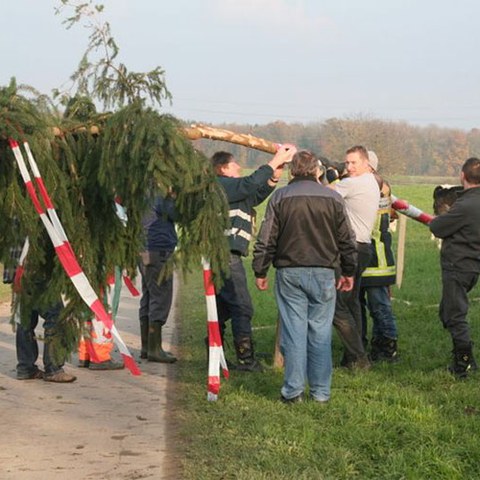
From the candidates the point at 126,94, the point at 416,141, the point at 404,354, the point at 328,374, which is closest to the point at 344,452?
the point at 328,374

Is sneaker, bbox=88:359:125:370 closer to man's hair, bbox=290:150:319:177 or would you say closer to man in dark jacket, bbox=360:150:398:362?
man in dark jacket, bbox=360:150:398:362

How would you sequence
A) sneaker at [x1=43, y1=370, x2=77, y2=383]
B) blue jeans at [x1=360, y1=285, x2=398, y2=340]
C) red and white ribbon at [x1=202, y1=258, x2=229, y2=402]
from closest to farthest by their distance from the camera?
red and white ribbon at [x1=202, y1=258, x2=229, y2=402] → sneaker at [x1=43, y1=370, x2=77, y2=383] → blue jeans at [x1=360, y1=285, x2=398, y2=340]

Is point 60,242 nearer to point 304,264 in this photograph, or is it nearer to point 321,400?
point 304,264

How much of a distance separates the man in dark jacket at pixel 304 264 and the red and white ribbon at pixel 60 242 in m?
1.51

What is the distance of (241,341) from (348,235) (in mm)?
1888

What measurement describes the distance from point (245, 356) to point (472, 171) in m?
2.65

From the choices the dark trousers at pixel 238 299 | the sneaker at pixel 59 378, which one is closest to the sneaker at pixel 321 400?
the dark trousers at pixel 238 299

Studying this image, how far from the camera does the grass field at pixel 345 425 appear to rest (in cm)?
532

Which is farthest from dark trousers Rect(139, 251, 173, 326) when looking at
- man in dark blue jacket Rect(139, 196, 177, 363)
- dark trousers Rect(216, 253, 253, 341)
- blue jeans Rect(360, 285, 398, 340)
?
blue jeans Rect(360, 285, 398, 340)

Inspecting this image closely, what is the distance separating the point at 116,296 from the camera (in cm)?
793

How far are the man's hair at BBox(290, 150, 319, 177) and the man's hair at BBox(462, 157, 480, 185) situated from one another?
1.49 m

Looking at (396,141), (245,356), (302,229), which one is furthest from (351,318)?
(396,141)

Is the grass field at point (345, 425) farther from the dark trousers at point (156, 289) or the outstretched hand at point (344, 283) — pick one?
the outstretched hand at point (344, 283)

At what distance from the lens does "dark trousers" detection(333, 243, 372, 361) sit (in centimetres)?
820
